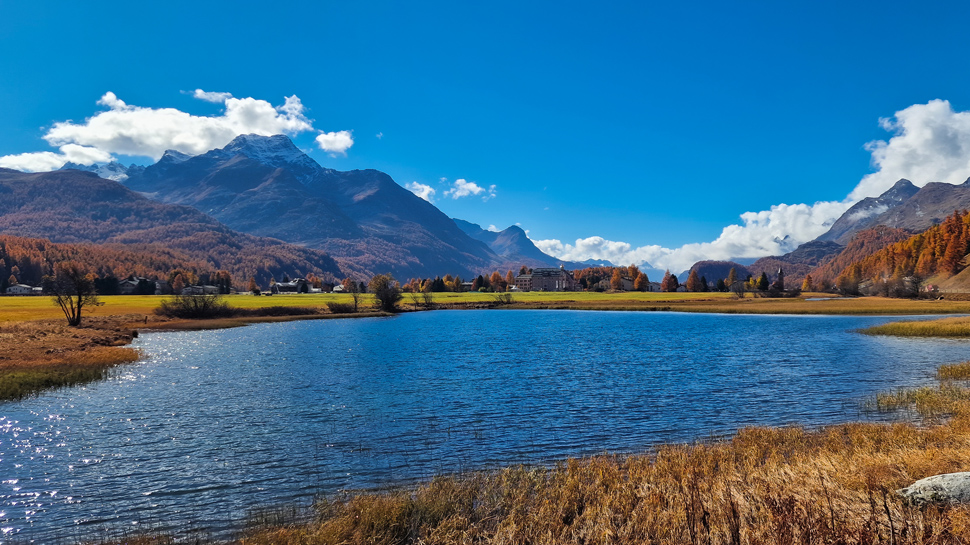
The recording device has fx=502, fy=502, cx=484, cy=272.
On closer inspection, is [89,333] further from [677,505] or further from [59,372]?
[677,505]

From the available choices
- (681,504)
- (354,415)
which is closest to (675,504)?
(681,504)

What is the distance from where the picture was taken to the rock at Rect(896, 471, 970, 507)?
1055 centimetres

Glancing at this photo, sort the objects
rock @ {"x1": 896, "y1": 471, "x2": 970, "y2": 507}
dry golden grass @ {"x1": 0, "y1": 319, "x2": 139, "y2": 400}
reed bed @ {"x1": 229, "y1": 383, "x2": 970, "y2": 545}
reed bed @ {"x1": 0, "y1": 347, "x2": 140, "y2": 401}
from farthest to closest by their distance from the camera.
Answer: dry golden grass @ {"x1": 0, "y1": 319, "x2": 139, "y2": 400}
reed bed @ {"x1": 0, "y1": 347, "x2": 140, "y2": 401}
rock @ {"x1": 896, "y1": 471, "x2": 970, "y2": 507}
reed bed @ {"x1": 229, "y1": 383, "x2": 970, "y2": 545}

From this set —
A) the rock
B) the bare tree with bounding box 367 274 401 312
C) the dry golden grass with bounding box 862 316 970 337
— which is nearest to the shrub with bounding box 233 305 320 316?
the bare tree with bounding box 367 274 401 312

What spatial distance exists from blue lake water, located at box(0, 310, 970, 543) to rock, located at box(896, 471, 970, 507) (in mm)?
10336

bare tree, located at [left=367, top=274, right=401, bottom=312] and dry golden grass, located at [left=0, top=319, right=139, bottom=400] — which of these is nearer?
dry golden grass, located at [left=0, top=319, right=139, bottom=400]

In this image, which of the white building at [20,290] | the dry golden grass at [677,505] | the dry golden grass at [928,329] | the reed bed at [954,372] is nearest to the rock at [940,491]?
the dry golden grass at [677,505]

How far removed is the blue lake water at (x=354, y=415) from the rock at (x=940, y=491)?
33.9 ft

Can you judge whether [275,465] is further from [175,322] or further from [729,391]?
[175,322]

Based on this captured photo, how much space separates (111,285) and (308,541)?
212m

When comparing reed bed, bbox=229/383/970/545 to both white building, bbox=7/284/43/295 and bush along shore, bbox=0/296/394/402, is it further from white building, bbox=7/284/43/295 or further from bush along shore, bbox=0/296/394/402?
white building, bbox=7/284/43/295

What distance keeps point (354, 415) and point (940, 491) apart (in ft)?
80.0

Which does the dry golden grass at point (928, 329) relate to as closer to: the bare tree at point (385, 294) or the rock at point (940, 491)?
the rock at point (940, 491)

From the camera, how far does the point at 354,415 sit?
27891 millimetres
